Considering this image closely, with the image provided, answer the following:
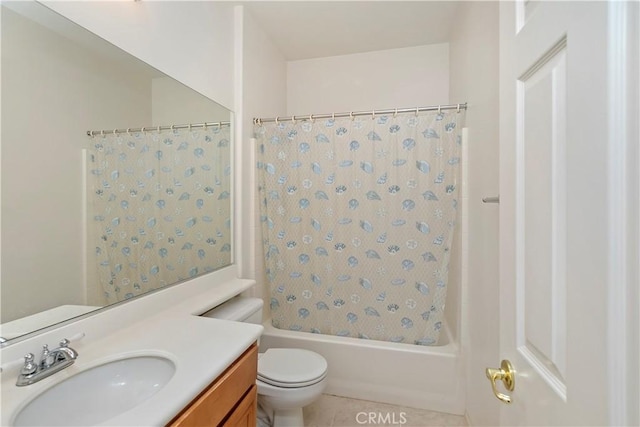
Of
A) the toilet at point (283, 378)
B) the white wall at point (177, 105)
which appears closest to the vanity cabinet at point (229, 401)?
the toilet at point (283, 378)

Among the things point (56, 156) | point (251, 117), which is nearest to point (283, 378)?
point (56, 156)

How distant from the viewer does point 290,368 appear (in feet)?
5.00

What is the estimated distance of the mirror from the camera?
2.76ft

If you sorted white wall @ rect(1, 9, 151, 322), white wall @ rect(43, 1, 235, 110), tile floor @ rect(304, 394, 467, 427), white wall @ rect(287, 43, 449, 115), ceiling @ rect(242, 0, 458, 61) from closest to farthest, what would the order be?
1. white wall @ rect(1, 9, 151, 322)
2. white wall @ rect(43, 1, 235, 110)
3. tile floor @ rect(304, 394, 467, 427)
4. ceiling @ rect(242, 0, 458, 61)
5. white wall @ rect(287, 43, 449, 115)

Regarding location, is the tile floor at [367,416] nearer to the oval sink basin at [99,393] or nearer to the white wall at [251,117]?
the white wall at [251,117]

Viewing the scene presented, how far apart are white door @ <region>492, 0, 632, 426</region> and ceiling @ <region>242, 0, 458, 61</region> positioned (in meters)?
1.58

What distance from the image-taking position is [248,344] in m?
0.99

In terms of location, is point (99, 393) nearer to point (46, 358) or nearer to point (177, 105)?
point (46, 358)

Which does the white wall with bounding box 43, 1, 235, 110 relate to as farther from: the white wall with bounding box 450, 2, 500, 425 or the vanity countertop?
the white wall with bounding box 450, 2, 500, 425

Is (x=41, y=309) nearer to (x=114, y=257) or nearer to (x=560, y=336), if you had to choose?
(x=114, y=257)

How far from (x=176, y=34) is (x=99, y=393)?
155 centimetres

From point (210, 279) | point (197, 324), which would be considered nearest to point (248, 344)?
point (197, 324)

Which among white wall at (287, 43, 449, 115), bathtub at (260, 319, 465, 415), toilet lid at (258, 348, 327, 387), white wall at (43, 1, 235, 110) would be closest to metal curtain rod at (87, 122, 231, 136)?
white wall at (43, 1, 235, 110)

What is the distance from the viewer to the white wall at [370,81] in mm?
2453
